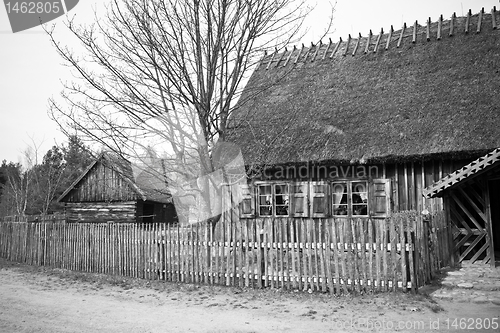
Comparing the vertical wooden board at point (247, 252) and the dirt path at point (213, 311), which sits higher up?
the vertical wooden board at point (247, 252)

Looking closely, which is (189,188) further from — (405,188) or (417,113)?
(417,113)

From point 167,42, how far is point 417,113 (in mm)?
7949

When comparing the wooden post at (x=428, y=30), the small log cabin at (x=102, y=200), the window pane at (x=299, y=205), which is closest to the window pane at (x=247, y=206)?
the window pane at (x=299, y=205)

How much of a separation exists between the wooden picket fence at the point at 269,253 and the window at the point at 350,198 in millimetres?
2976

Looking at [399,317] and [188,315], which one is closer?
[399,317]

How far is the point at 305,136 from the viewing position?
1324cm

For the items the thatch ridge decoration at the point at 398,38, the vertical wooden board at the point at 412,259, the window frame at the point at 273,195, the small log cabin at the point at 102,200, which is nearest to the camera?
the vertical wooden board at the point at 412,259

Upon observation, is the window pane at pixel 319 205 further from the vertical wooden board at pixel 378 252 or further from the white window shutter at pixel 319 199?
the vertical wooden board at pixel 378 252

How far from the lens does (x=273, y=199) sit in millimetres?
14172

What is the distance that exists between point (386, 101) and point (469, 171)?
15.3 feet

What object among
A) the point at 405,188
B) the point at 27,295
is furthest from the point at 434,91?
the point at 27,295

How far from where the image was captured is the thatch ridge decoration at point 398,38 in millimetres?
14836

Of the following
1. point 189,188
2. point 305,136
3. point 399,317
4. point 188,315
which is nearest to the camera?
point 399,317

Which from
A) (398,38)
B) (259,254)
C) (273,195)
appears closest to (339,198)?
(273,195)
